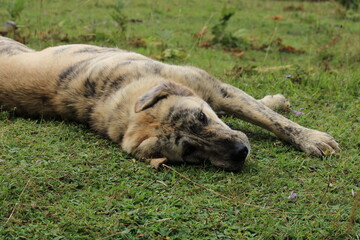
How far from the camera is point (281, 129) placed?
174 inches

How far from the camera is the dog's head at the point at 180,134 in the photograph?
3824mm

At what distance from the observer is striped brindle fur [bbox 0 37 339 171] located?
3930mm

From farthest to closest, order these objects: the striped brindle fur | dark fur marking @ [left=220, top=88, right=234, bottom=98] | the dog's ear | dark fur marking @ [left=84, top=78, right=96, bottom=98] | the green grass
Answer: dark fur marking @ [left=220, top=88, right=234, bottom=98], dark fur marking @ [left=84, top=78, right=96, bottom=98], the dog's ear, the striped brindle fur, the green grass

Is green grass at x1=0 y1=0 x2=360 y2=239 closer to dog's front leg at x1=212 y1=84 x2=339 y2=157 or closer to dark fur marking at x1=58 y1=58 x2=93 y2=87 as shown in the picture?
dog's front leg at x1=212 y1=84 x2=339 y2=157

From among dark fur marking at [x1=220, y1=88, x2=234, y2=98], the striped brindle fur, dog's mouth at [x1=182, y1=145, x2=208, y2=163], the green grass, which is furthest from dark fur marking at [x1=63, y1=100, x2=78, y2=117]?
dark fur marking at [x1=220, y1=88, x2=234, y2=98]


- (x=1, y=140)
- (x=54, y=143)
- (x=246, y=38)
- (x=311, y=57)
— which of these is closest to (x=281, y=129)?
(x=54, y=143)

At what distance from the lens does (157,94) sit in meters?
4.10

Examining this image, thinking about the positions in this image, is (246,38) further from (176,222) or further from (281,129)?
(176,222)

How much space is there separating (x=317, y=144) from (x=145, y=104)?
154 centimetres

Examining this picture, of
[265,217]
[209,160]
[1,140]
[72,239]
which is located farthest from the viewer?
[1,140]

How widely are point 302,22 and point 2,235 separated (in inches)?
369

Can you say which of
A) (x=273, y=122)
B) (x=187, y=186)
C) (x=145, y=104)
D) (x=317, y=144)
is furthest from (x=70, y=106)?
(x=317, y=144)

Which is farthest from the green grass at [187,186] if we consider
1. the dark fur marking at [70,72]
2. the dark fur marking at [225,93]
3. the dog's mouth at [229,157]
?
the dark fur marking at [70,72]

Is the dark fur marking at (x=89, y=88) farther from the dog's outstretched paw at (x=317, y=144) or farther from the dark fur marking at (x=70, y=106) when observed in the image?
the dog's outstretched paw at (x=317, y=144)
